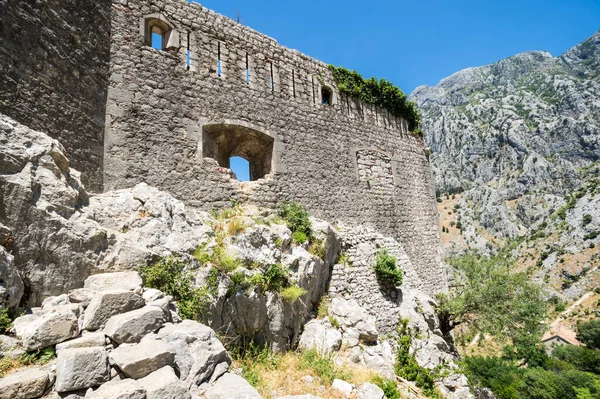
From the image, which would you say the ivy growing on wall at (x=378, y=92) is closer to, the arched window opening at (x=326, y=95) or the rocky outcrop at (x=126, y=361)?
the arched window opening at (x=326, y=95)

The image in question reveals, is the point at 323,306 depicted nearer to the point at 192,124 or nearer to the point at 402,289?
the point at 402,289

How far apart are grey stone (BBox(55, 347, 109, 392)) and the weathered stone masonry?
4679mm

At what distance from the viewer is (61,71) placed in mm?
6672

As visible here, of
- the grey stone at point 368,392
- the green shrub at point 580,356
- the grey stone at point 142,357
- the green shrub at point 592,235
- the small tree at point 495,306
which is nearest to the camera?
the grey stone at point 142,357

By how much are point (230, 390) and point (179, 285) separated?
7.85 feet

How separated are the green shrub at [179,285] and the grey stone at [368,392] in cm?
327

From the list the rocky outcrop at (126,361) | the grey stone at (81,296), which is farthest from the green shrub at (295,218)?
the grey stone at (81,296)

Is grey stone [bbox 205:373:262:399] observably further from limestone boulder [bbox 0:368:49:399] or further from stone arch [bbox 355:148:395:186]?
stone arch [bbox 355:148:395:186]

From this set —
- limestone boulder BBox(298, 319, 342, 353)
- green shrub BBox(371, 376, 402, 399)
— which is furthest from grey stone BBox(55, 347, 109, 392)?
green shrub BBox(371, 376, 402, 399)

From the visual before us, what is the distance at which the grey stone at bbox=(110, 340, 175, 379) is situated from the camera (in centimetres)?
341

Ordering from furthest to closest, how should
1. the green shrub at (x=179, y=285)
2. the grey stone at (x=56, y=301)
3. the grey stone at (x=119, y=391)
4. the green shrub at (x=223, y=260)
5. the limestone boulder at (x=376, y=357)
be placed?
the limestone boulder at (x=376, y=357), the green shrub at (x=223, y=260), the green shrub at (x=179, y=285), the grey stone at (x=56, y=301), the grey stone at (x=119, y=391)

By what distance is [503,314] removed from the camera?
13.4 metres

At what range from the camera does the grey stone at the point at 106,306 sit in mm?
3850

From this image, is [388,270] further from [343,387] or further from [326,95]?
[326,95]
